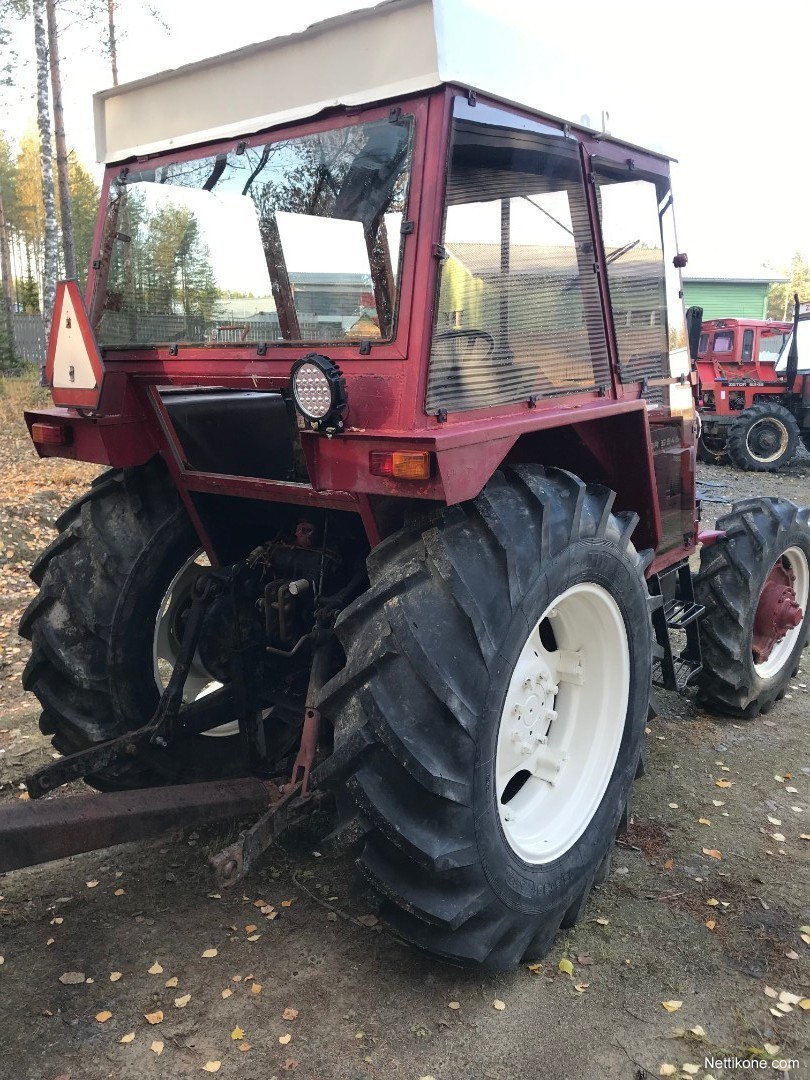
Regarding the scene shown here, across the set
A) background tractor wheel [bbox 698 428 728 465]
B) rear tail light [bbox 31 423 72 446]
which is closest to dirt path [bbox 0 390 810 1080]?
rear tail light [bbox 31 423 72 446]

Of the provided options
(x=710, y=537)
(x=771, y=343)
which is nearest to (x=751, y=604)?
(x=710, y=537)

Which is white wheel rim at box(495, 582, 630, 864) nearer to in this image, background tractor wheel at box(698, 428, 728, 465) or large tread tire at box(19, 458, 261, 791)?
large tread tire at box(19, 458, 261, 791)

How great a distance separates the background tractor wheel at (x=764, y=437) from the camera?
1392 cm

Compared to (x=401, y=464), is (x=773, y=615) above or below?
below

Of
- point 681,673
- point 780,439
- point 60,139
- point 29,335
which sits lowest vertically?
point 681,673

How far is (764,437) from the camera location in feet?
46.2

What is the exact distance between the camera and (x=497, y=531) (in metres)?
2.37

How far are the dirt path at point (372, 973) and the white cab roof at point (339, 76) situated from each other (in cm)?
222

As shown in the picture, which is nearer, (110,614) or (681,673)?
A: (110,614)

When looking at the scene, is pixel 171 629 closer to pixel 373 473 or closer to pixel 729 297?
pixel 373 473

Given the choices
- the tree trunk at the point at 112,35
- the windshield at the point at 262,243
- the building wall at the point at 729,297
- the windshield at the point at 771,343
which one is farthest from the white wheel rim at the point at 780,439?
the building wall at the point at 729,297

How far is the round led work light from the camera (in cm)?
223

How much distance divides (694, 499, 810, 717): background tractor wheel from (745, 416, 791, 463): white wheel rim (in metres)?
10.1

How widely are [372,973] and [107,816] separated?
0.92 metres
